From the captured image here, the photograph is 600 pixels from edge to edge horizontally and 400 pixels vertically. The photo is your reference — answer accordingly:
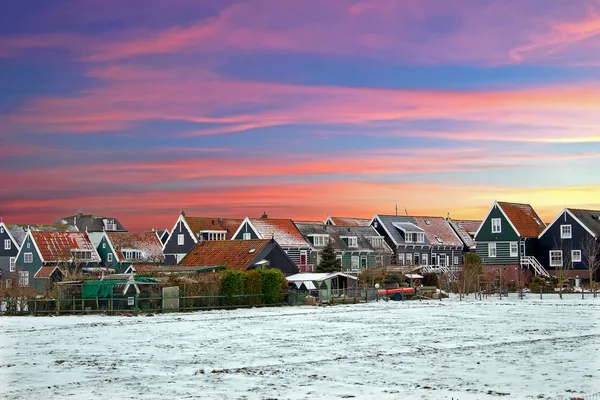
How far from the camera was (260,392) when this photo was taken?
63.3 ft

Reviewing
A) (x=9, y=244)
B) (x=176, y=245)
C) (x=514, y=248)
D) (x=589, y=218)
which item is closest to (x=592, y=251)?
(x=589, y=218)

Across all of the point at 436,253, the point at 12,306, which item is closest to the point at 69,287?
the point at 12,306

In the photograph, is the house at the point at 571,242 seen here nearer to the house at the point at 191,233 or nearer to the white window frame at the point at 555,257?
the white window frame at the point at 555,257

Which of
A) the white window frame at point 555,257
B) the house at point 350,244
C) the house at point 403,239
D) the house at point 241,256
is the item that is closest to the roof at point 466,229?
the house at point 403,239

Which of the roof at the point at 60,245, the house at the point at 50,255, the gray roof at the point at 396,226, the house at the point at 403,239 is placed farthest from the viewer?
the gray roof at the point at 396,226

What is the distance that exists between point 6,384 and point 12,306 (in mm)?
32947

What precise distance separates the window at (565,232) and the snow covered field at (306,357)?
42160 millimetres

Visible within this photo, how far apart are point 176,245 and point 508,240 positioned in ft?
122

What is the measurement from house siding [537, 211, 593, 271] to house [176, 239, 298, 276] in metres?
31.6

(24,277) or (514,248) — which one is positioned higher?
(514,248)

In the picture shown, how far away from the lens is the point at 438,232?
108m

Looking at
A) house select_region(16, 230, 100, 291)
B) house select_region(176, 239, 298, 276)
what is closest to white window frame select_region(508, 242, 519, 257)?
house select_region(176, 239, 298, 276)

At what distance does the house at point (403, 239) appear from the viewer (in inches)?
3937

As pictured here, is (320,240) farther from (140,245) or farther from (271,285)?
(271,285)
